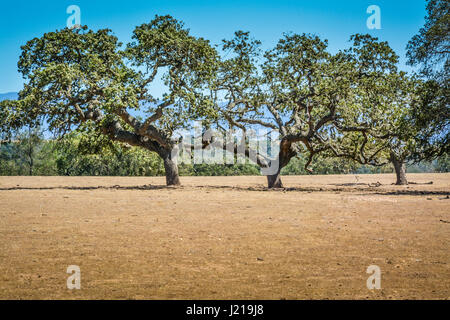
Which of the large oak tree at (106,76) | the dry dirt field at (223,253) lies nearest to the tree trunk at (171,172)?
the large oak tree at (106,76)

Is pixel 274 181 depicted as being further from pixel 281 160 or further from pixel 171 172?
pixel 171 172

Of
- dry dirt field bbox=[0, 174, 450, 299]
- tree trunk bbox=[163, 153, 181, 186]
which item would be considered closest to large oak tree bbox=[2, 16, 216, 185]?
tree trunk bbox=[163, 153, 181, 186]

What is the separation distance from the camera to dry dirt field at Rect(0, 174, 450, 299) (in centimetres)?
493

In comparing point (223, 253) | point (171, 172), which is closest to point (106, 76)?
point (171, 172)

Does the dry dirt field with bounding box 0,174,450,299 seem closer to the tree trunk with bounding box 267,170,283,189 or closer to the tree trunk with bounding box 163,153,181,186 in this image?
the tree trunk with bounding box 267,170,283,189

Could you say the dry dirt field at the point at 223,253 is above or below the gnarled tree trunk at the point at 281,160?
below

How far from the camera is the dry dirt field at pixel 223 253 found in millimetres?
4934

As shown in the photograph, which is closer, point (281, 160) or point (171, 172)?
point (281, 160)

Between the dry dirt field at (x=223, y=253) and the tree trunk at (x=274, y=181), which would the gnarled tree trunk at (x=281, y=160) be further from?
the dry dirt field at (x=223, y=253)

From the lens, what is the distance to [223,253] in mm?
6848

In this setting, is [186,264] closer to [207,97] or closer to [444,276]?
[444,276]
